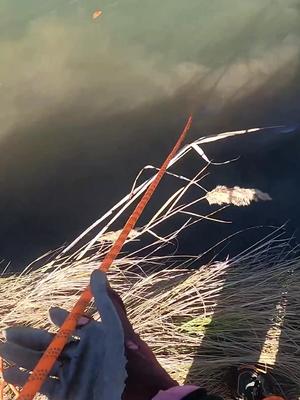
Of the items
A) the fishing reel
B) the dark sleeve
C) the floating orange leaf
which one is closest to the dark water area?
the floating orange leaf

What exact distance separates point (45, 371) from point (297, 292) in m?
1.23

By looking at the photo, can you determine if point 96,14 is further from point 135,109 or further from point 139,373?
point 139,373

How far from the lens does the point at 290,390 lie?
6.77ft

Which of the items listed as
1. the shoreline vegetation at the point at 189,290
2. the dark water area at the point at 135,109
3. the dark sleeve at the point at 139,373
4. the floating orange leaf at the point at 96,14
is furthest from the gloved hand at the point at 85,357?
the floating orange leaf at the point at 96,14

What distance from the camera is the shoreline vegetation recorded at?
83.0 inches

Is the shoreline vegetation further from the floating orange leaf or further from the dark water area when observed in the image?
the floating orange leaf

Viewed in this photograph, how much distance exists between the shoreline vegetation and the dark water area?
74mm

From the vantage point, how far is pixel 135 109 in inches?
114

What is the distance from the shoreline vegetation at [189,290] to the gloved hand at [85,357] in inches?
32.7

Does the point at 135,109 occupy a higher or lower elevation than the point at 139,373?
higher

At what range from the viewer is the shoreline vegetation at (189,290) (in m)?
2.11

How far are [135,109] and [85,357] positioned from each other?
5.91 ft

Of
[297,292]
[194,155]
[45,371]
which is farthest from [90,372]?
[194,155]

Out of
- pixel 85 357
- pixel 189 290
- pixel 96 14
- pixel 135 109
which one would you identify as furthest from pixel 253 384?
pixel 96 14
